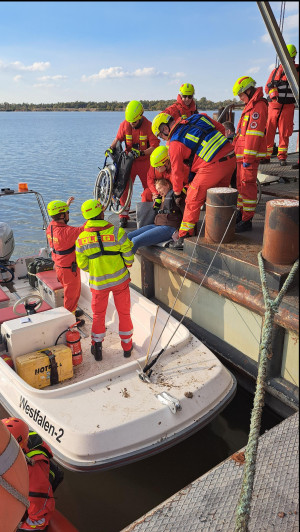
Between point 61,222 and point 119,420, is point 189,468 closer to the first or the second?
point 119,420

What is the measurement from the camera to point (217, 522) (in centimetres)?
236

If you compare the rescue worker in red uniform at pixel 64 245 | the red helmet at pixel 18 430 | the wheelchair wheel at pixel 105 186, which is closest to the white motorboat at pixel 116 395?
the rescue worker in red uniform at pixel 64 245

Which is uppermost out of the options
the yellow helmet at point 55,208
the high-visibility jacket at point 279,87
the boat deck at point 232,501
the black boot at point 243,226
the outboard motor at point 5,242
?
the high-visibility jacket at point 279,87

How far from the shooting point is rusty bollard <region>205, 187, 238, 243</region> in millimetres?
4301

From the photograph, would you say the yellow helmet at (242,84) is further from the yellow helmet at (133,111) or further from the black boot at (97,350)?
the black boot at (97,350)

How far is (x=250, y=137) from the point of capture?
4.62 meters

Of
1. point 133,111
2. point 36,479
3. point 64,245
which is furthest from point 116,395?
point 133,111

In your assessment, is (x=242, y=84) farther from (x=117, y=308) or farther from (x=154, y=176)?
(x=117, y=308)

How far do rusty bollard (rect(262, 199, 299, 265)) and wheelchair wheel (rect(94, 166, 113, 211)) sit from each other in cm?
275

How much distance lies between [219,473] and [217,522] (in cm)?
38

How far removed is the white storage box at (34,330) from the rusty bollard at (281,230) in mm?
2082

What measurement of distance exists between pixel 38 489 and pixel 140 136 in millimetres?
4787

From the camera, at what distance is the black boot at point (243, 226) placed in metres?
4.93

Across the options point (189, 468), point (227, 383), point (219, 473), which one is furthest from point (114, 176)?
point (219, 473)
